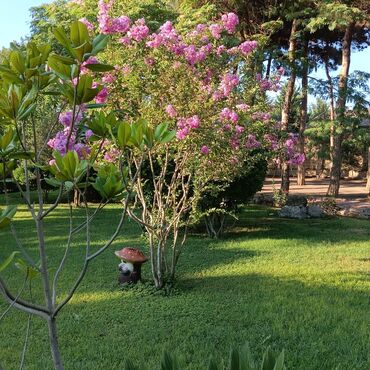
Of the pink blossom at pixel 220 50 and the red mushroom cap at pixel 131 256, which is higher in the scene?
the pink blossom at pixel 220 50

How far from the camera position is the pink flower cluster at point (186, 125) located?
441 cm

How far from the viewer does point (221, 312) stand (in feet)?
14.0

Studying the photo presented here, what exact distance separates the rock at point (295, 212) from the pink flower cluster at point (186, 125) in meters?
7.48

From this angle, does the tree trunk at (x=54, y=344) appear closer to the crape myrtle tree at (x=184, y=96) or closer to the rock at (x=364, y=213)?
the crape myrtle tree at (x=184, y=96)

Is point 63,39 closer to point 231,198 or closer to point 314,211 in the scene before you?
point 231,198

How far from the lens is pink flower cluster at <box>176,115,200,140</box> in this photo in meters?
4.41

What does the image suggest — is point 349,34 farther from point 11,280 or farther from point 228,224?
point 11,280

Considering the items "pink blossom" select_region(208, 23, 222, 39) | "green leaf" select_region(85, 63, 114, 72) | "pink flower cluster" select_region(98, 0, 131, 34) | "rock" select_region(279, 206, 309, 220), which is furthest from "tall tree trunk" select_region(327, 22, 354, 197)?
"green leaf" select_region(85, 63, 114, 72)

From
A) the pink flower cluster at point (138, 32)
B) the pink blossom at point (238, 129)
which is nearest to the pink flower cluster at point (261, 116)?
the pink blossom at point (238, 129)

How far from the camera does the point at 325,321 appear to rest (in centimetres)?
399

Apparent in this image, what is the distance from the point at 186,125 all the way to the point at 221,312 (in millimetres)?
1699

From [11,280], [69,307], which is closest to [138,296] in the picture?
[69,307]

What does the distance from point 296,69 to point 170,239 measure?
776cm

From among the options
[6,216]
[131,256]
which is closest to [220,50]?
[131,256]
